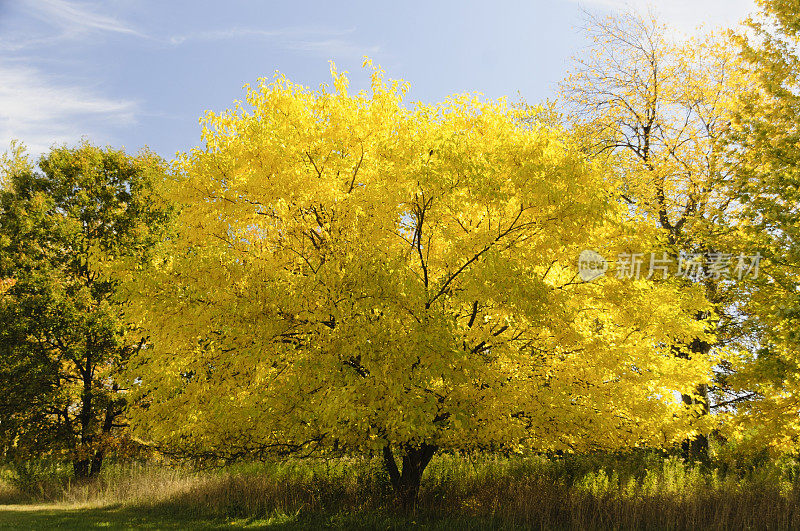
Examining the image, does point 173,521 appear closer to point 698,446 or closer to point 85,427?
point 85,427

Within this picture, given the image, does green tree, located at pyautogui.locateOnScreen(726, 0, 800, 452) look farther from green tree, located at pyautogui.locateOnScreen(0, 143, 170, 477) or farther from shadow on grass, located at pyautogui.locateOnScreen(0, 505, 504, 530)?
green tree, located at pyautogui.locateOnScreen(0, 143, 170, 477)

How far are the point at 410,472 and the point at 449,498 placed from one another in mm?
1220

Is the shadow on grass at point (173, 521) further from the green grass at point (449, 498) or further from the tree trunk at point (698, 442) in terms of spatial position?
the tree trunk at point (698, 442)

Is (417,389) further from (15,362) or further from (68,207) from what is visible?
(68,207)

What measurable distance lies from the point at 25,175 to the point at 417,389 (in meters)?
19.9

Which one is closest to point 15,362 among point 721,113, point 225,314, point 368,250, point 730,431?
point 225,314

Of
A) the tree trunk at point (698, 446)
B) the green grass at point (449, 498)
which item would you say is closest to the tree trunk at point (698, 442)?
the tree trunk at point (698, 446)

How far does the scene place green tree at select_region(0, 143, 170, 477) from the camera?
18422 millimetres

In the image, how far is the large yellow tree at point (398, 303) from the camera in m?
8.42

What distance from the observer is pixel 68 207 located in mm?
21188

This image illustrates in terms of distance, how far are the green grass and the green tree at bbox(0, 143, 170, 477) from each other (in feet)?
6.88

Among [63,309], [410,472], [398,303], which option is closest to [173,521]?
[410,472]

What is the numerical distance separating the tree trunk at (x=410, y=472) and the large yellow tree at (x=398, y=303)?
6.73ft

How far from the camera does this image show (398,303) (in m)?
8.50
